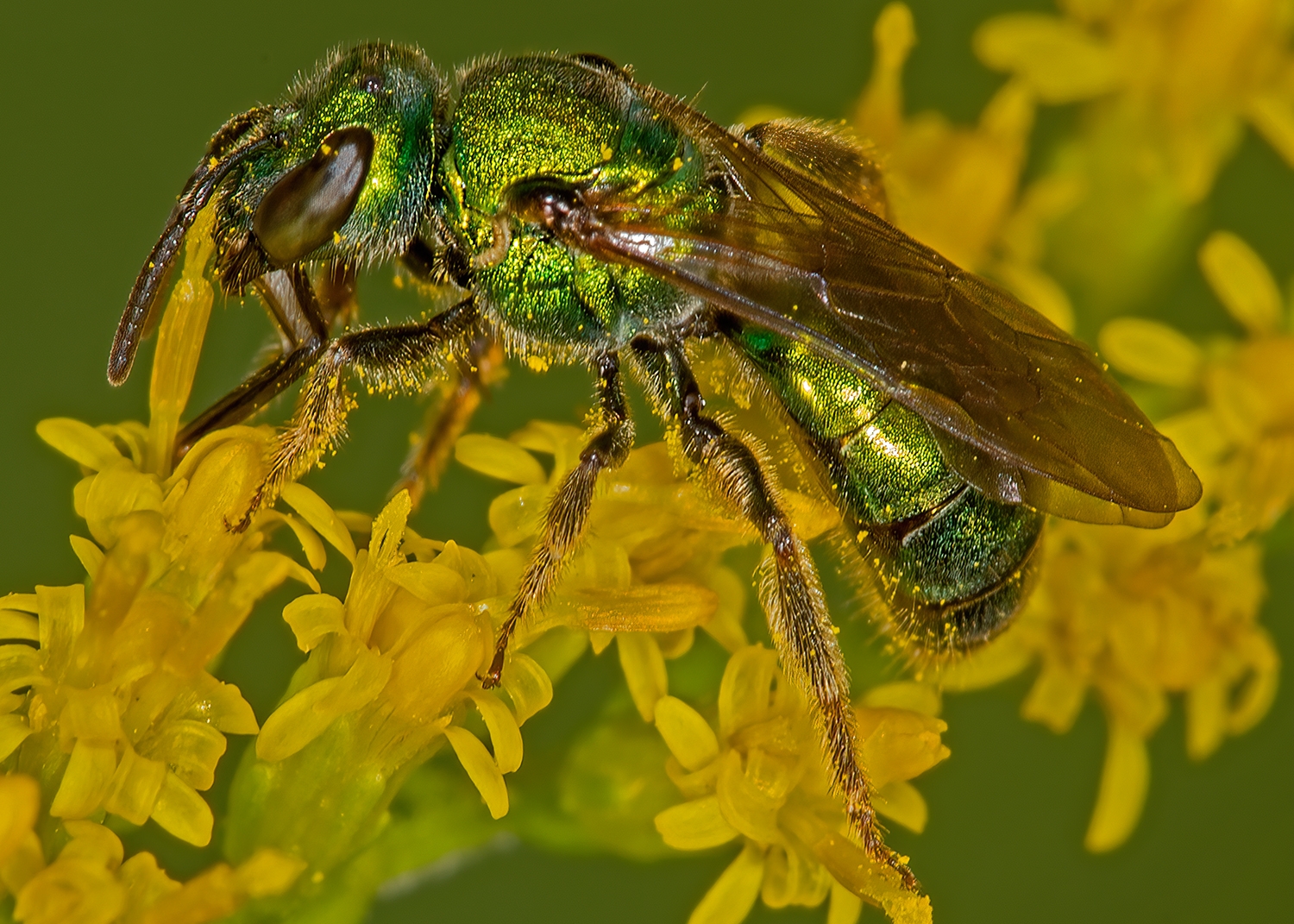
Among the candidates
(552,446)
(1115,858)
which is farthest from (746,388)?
(1115,858)

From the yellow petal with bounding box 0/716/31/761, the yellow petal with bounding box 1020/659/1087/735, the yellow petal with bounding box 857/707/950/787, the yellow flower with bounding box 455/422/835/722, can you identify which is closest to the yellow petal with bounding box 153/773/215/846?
the yellow petal with bounding box 0/716/31/761

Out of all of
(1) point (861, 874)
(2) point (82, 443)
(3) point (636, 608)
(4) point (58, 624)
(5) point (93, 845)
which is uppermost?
(2) point (82, 443)

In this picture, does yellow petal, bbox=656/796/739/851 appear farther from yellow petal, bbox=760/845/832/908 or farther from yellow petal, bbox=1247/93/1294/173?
yellow petal, bbox=1247/93/1294/173

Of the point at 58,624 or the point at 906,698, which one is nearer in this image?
the point at 58,624

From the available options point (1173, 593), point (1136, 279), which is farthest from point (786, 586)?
point (1136, 279)

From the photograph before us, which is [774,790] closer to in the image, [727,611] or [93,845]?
[727,611]

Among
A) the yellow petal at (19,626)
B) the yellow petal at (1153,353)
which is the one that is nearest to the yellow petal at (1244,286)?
the yellow petal at (1153,353)

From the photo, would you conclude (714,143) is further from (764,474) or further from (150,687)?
(150,687)

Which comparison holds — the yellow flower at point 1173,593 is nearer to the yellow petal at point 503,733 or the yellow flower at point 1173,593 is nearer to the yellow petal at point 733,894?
the yellow petal at point 733,894
